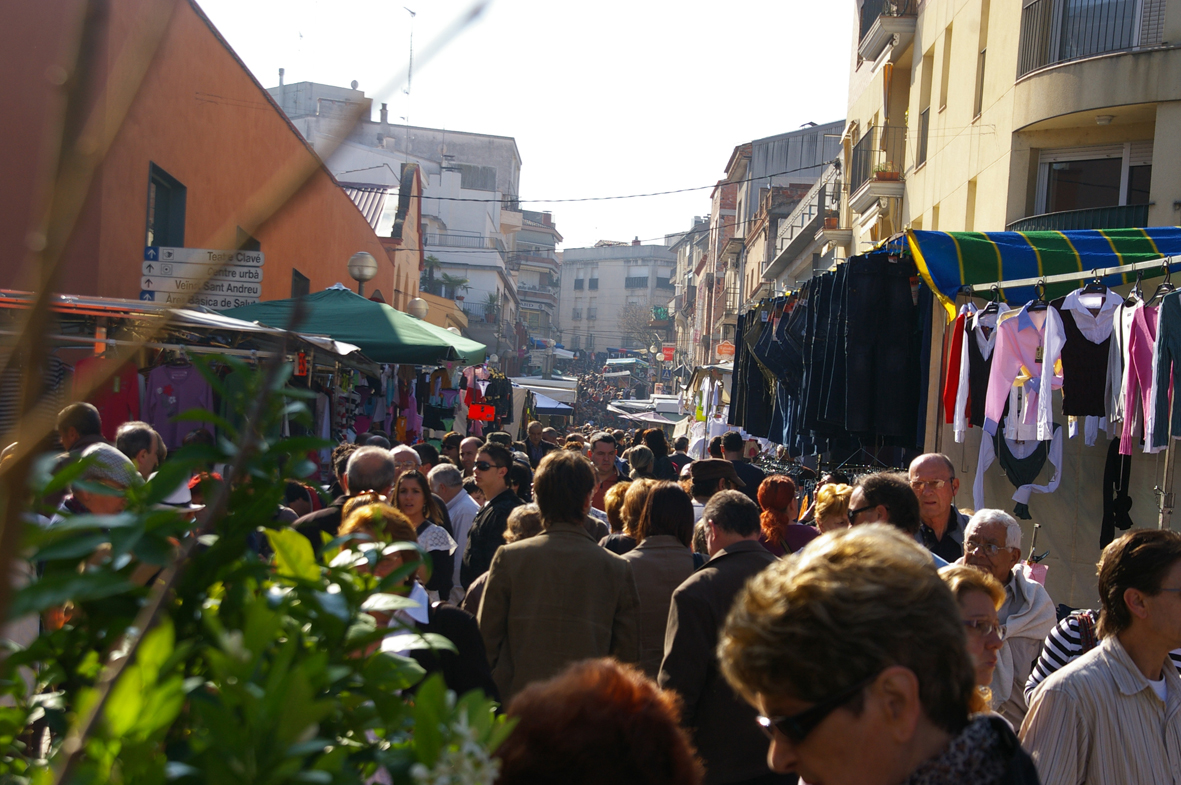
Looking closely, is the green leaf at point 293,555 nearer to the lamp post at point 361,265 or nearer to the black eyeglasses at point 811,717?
the black eyeglasses at point 811,717

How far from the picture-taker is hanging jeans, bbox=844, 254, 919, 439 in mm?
7266

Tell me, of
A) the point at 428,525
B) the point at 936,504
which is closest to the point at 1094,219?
the point at 936,504

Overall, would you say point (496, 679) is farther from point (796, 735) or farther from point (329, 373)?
point (329, 373)

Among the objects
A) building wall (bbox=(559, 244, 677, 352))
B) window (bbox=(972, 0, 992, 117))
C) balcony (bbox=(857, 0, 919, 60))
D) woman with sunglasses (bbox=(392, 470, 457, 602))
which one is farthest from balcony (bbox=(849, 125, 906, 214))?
building wall (bbox=(559, 244, 677, 352))

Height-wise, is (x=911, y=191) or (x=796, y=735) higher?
(x=911, y=191)

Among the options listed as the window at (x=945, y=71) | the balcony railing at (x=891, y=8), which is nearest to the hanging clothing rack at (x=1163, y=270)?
the window at (x=945, y=71)

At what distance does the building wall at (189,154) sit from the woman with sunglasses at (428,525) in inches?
74.4

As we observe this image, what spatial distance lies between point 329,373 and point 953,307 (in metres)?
6.62

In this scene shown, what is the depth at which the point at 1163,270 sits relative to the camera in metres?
5.48

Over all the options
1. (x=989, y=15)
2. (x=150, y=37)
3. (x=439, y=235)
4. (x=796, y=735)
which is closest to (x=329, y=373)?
(x=796, y=735)

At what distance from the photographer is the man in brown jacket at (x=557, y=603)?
4.36 meters

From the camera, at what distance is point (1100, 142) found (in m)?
13.7

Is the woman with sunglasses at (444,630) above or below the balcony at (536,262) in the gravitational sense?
below

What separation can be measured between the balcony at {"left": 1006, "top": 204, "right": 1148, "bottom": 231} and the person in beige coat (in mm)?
9914
